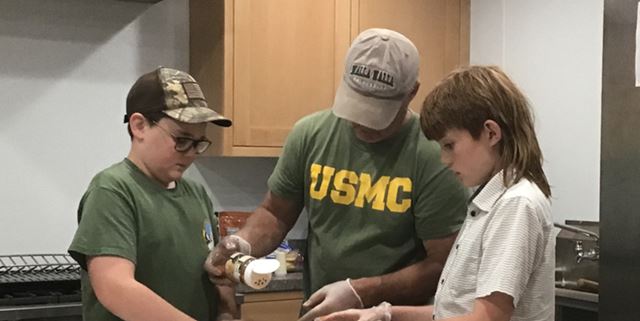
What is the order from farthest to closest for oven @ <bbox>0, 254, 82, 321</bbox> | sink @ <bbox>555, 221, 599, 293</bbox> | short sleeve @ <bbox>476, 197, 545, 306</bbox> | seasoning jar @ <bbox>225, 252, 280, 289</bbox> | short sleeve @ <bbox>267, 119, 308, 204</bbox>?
1. sink @ <bbox>555, 221, 599, 293</bbox>
2. oven @ <bbox>0, 254, 82, 321</bbox>
3. short sleeve @ <bbox>267, 119, 308, 204</bbox>
4. seasoning jar @ <bbox>225, 252, 280, 289</bbox>
5. short sleeve @ <bbox>476, 197, 545, 306</bbox>

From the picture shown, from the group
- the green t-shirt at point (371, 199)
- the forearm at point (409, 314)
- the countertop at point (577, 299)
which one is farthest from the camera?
the countertop at point (577, 299)

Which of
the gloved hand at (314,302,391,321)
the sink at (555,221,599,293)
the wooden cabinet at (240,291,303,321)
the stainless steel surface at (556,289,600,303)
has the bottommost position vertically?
the wooden cabinet at (240,291,303,321)

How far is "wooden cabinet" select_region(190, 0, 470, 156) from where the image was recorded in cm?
314

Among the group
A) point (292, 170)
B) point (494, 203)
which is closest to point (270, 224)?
point (292, 170)

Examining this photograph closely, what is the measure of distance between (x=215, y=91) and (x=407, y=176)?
1.48 meters

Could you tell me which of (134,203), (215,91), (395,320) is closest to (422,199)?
(395,320)

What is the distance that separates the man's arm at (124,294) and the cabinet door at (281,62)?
1670 mm

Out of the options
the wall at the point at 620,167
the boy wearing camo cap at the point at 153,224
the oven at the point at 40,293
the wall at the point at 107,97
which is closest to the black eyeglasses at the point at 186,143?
the boy wearing camo cap at the point at 153,224

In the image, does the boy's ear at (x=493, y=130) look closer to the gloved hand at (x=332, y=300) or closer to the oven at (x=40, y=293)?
the gloved hand at (x=332, y=300)

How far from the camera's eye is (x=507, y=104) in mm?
1455

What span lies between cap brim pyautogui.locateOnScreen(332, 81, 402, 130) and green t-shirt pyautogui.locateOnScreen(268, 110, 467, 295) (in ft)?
0.35

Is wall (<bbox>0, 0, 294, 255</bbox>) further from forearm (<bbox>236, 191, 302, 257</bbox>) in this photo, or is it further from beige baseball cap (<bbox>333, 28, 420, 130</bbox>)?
beige baseball cap (<bbox>333, 28, 420, 130</bbox>)

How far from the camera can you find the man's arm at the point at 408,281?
184 cm

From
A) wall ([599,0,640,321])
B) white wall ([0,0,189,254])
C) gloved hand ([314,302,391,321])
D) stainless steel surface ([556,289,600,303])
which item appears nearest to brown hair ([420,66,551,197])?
wall ([599,0,640,321])
